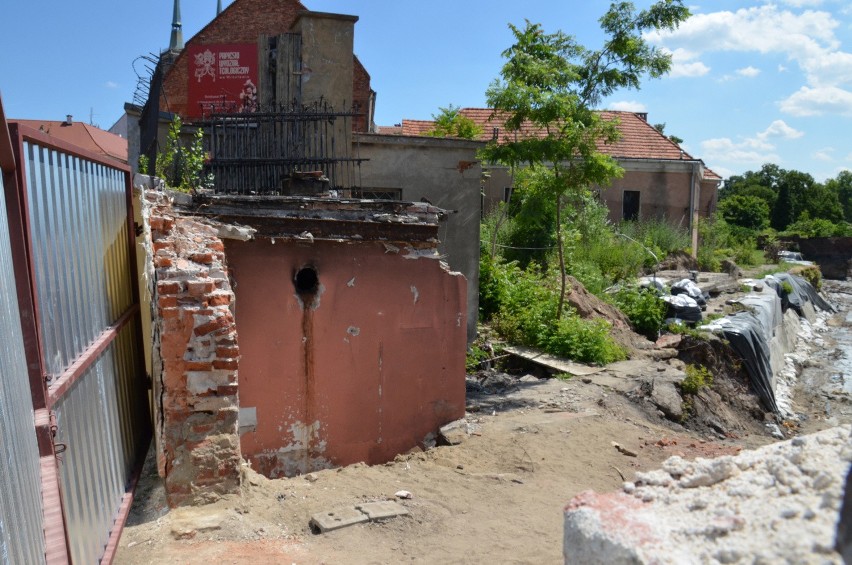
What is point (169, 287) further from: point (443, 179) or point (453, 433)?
point (443, 179)

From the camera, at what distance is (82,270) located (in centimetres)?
380

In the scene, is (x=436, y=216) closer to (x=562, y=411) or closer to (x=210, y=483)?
(x=562, y=411)

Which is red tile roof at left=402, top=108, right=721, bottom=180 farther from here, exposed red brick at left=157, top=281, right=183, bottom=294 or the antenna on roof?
exposed red brick at left=157, top=281, right=183, bottom=294

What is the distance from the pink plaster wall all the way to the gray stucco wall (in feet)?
14.5

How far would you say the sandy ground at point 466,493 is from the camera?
452 cm

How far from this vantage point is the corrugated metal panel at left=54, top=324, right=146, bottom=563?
318 centimetres

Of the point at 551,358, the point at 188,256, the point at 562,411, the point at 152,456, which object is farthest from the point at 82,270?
the point at 551,358

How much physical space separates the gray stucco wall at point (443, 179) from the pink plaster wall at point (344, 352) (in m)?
4.42

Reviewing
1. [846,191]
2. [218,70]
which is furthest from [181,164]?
[846,191]

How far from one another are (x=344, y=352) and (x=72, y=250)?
13.2 feet

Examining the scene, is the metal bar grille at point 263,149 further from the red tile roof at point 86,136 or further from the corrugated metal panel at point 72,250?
the red tile roof at point 86,136

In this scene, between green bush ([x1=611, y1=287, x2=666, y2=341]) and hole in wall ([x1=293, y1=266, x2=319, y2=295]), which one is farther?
green bush ([x1=611, y1=287, x2=666, y2=341])

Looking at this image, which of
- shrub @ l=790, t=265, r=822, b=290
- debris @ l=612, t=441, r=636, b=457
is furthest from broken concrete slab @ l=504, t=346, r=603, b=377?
shrub @ l=790, t=265, r=822, b=290

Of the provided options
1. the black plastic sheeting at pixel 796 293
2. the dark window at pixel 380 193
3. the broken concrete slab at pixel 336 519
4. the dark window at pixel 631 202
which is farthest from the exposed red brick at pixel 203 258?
the dark window at pixel 631 202
